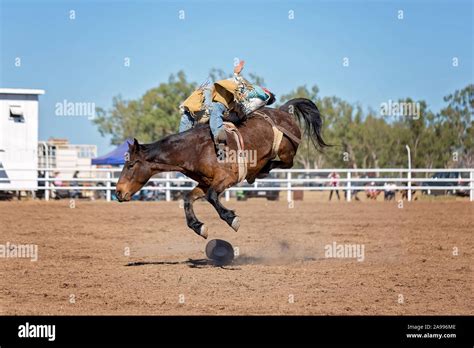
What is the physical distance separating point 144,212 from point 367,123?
4238 cm

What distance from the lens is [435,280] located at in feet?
29.5

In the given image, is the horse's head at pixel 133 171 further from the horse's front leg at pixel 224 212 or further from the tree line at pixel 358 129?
the tree line at pixel 358 129

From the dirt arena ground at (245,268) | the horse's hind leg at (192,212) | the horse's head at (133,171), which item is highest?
the horse's head at (133,171)

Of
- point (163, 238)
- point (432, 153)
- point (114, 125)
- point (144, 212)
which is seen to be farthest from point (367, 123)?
point (163, 238)

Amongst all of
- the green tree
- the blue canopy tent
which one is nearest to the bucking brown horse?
the blue canopy tent

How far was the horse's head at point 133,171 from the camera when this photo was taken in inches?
400

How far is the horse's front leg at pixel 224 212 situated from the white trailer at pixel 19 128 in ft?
66.9

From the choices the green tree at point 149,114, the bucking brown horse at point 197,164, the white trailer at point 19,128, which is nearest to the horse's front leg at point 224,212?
the bucking brown horse at point 197,164

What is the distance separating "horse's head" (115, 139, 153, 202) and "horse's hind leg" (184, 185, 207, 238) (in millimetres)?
690

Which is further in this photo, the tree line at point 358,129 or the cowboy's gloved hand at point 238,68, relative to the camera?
the tree line at point 358,129

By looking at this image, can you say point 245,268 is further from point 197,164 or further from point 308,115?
point 308,115

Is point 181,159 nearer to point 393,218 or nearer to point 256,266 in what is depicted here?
point 256,266

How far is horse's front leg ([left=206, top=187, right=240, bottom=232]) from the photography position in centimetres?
986

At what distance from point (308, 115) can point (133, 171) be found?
138 inches
